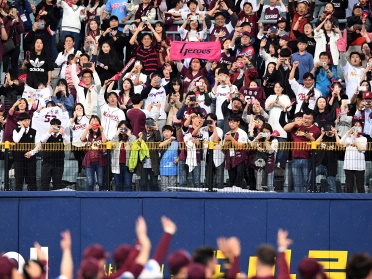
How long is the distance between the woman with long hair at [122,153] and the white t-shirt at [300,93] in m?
3.69

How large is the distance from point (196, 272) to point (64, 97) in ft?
46.7

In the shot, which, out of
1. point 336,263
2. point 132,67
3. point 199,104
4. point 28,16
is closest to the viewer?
point 336,263

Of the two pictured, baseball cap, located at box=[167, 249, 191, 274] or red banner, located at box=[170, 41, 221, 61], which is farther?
red banner, located at box=[170, 41, 221, 61]

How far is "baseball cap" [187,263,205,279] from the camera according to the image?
37.7ft

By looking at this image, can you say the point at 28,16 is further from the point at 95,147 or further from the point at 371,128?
the point at 371,128

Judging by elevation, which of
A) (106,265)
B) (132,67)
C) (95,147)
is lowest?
(106,265)

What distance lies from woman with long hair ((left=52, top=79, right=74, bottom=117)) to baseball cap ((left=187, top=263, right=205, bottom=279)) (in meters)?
13.9

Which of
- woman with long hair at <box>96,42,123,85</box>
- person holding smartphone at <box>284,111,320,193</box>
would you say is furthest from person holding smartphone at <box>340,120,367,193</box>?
woman with long hair at <box>96,42,123,85</box>

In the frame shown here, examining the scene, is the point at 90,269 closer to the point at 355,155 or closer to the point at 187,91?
the point at 355,155

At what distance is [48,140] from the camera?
76.0ft

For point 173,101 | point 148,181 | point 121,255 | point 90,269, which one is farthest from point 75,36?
point 90,269

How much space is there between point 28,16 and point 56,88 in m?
4.05

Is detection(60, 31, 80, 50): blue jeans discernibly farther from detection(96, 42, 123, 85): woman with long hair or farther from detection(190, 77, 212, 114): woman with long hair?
detection(190, 77, 212, 114): woman with long hair

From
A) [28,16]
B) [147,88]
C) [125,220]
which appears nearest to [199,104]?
[147,88]
